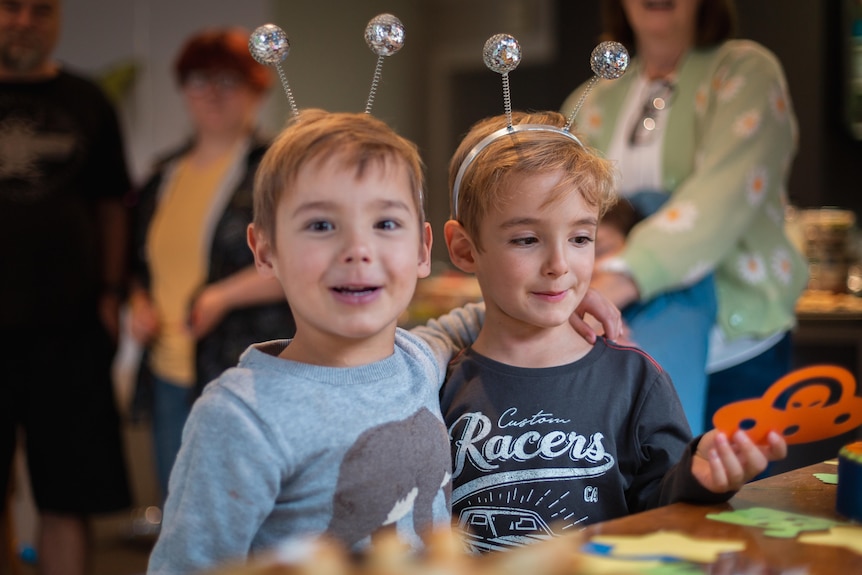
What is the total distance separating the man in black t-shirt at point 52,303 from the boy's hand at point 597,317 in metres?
1.65

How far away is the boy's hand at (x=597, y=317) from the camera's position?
4.61 ft

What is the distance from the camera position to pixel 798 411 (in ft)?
3.91

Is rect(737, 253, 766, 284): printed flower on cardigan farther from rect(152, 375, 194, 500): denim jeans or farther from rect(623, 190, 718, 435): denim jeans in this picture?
rect(152, 375, 194, 500): denim jeans

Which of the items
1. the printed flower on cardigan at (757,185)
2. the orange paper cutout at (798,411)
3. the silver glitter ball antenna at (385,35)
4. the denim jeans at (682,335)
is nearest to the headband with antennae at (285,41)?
the silver glitter ball antenna at (385,35)

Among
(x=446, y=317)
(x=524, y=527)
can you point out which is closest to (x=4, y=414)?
(x=446, y=317)

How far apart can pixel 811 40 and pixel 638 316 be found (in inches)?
111

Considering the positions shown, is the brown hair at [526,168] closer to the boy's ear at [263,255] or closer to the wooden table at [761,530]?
the boy's ear at [263,255]

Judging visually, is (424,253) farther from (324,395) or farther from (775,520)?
(775,520)

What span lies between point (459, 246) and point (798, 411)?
1.53 ft

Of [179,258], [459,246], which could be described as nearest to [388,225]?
[459,246]

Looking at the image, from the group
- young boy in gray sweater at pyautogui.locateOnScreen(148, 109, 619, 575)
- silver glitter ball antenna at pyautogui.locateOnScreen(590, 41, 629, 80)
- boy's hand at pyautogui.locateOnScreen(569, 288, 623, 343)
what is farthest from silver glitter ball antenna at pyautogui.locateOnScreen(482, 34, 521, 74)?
boy's hand at pyautogui.locateOnScreen(569, 288, 623, 343)

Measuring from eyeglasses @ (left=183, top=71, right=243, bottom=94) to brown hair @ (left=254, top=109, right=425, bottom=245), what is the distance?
6.36ft

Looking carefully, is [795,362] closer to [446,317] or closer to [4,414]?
[446,317]

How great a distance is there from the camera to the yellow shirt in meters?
3.01
